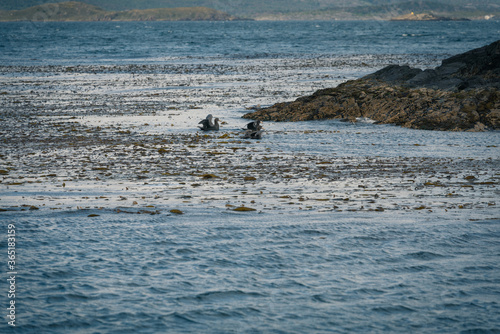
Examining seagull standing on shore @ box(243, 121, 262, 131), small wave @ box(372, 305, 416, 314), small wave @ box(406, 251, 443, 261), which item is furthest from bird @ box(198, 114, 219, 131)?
small wave @ box(372, 305, 416, 314)

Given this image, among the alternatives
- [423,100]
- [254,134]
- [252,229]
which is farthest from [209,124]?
[252,229]

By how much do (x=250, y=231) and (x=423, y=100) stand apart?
14.4 metres

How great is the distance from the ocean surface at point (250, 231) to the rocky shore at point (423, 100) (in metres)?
1.62

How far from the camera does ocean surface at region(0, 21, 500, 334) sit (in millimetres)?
6207

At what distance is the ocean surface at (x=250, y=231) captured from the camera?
20.4 ft

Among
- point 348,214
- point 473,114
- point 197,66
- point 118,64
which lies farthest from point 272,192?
point 118,64

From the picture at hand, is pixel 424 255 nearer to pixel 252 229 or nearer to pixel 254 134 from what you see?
pixel 252 229

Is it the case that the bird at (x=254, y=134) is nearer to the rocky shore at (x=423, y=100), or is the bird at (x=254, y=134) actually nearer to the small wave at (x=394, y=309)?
the rocky shore at (x=423, y=100)

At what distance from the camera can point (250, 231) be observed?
28.7ft

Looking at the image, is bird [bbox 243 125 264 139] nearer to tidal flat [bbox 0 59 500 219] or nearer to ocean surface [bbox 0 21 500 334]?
tidal flat [bbox 0 59 500 219]

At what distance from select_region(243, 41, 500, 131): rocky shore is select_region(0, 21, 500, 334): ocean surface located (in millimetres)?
1622

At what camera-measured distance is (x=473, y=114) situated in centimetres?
1938

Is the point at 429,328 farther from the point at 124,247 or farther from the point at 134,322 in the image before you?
the point at 124,247

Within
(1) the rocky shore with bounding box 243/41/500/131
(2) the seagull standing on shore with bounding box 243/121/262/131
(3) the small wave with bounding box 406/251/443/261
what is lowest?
(3) the small wave with bounding box 406/251/443/261
